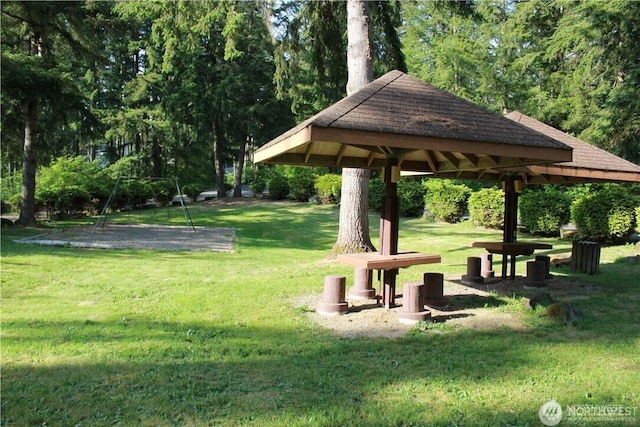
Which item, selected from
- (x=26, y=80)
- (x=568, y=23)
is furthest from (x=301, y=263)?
(x=568, y=23)

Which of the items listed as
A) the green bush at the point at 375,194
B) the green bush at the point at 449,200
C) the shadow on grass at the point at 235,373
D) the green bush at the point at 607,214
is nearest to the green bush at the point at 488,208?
the green bush at the point at 449,200

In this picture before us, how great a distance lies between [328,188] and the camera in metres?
24.4

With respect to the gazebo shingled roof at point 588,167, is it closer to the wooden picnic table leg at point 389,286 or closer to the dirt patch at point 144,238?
the wooden picnic table leg at point 389,286

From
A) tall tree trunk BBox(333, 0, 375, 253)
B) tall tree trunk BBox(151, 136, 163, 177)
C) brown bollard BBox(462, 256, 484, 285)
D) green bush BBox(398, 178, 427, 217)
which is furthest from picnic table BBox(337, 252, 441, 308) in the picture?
tall tree trunk BBox(151, 136, 163, 177)

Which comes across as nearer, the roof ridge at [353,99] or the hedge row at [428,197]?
the roof ridge at [353,99]

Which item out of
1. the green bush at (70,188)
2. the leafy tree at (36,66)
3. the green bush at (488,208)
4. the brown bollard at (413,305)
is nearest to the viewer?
the brown bollard at (413,305)

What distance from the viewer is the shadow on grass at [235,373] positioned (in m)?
3.17

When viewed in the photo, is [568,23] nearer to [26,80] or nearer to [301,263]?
[301,263]

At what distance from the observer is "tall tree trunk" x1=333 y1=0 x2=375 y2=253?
9758 mm

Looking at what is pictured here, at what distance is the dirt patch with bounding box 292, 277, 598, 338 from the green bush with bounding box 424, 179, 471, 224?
1063 cm

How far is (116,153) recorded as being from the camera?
34344 mm

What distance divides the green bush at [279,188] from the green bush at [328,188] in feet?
10.8

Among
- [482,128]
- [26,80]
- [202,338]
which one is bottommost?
[202,338]

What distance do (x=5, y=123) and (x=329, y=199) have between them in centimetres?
1428
